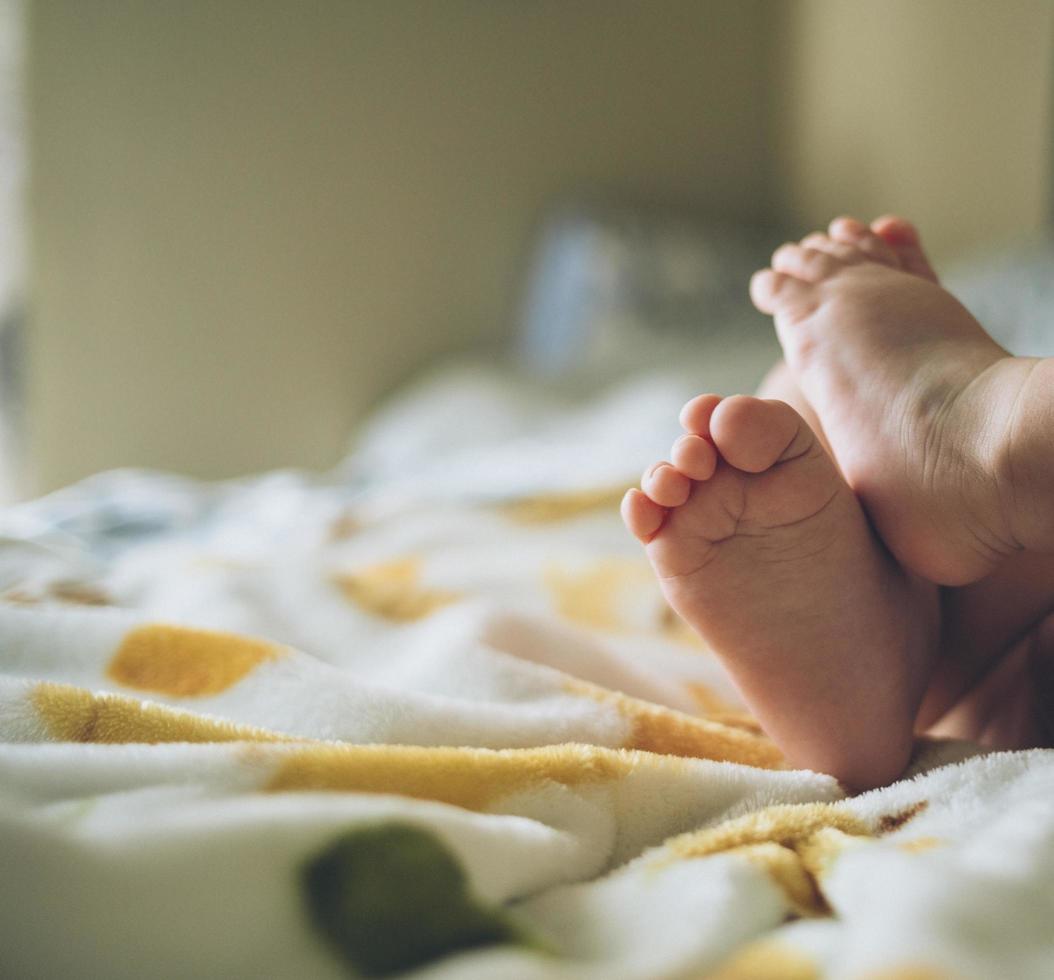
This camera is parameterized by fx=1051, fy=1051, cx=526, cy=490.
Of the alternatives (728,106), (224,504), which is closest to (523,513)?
(224,504)

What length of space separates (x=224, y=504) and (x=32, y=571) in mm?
471

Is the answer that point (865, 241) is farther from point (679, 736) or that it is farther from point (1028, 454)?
point (679, 736)

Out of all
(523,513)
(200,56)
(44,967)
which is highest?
(200,56)

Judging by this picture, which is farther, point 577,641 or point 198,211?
point 198,211

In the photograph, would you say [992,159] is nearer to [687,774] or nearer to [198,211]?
[198,211]

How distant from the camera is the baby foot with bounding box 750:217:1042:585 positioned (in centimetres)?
51

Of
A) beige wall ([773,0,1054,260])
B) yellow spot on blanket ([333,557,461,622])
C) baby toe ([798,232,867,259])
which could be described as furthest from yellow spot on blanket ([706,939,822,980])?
beige wall ([773,0,1054,260])

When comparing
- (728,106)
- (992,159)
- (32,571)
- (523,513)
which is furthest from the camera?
(728,106)

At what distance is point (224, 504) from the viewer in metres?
1.27

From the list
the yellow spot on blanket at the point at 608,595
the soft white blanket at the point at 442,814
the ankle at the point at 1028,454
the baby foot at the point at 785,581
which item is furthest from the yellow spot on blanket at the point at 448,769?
the yellow spot on blanket at the point at 608,595

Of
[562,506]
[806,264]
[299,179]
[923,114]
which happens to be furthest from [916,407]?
[299,179]

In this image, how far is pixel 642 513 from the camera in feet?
1.65

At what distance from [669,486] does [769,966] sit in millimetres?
228

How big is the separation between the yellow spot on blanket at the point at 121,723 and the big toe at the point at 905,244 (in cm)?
54
